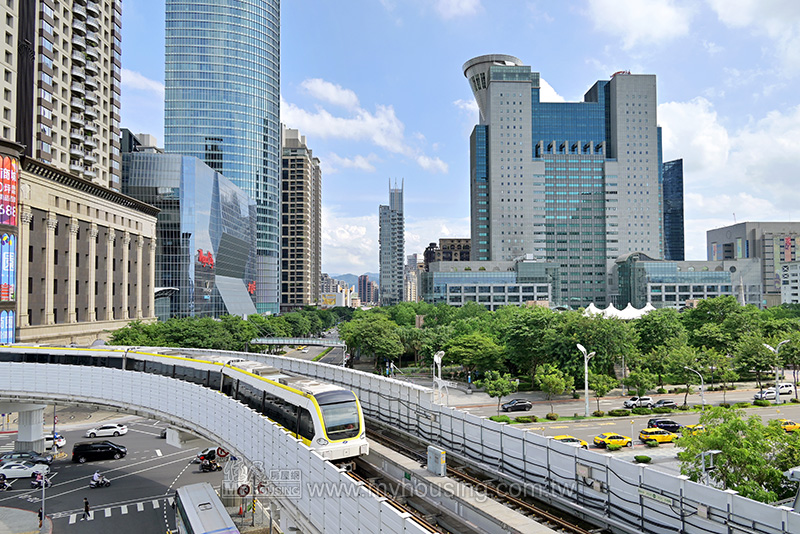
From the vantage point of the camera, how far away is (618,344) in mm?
61250

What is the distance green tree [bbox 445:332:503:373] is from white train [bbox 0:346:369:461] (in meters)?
38.7

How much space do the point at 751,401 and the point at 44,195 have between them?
3462 inches

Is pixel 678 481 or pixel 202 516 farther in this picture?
pixel 202 516

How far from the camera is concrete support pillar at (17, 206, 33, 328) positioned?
62.2 m

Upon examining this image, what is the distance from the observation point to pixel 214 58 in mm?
157750

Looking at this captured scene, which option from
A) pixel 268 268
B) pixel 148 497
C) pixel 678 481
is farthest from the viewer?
pixel 268 268

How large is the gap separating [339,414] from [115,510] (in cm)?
2395

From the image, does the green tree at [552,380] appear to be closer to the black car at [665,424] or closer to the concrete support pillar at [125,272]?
the black car at [665,424]

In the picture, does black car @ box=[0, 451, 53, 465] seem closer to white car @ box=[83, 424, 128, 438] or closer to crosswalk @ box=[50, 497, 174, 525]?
white car @ box=[83, 424, 128, 438]

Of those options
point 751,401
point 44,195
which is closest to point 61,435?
point 44,195

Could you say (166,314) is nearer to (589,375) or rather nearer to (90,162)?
(90,162)

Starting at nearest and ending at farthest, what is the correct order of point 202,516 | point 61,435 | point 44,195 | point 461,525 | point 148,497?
1. point 461,525
2. point 202,516
3. point 148,497
4. point 61,435
5. point 44,195

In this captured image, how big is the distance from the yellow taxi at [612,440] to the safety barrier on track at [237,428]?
28697 millimetres

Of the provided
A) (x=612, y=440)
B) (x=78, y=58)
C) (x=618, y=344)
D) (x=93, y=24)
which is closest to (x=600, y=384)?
(x=618, y=344)
